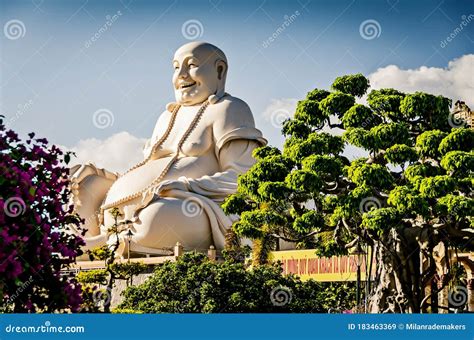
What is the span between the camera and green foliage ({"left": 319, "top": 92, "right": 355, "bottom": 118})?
32.6 ft

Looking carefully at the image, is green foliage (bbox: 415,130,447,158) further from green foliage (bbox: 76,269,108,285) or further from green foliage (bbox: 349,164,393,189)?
green foliage (bbox: 76,269,108,285)

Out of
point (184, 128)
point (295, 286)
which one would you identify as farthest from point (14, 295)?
point (184, 128)

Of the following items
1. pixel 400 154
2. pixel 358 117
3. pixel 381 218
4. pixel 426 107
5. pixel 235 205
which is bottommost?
pixel 381 218

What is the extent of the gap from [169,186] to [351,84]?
5.81 meters

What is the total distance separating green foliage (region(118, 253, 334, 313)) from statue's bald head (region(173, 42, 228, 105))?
552 cm

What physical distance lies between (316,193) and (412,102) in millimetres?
1449

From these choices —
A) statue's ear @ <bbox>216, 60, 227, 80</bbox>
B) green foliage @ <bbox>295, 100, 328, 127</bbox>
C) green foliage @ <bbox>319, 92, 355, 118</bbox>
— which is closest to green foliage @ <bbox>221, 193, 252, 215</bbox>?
green foliage @ <bbox>295, 100, 328, 127</bbox>

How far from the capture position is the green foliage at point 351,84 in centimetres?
1027

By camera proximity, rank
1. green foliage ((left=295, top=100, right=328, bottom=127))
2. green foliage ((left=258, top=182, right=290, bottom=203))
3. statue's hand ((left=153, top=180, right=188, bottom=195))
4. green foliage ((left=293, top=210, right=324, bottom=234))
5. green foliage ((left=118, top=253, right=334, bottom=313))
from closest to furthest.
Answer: green foliage ((left=258, top=182, right=290, bottom=203)) → green foliage ((left=293, top=210, right=324, bottom=234)) → green foliage ((left=295, top=100, right=328, bottom=127)) → green foliage ((left=118, top=253, right=334, bottom=313)) → statue's hand ((left=153, top=180, right=188, bottom=195))

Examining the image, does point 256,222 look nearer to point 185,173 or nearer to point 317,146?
point 317,146

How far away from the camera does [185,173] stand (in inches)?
629

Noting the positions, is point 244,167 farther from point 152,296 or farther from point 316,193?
point 316,193

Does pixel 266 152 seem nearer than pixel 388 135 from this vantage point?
No
